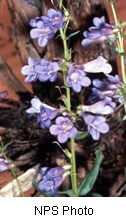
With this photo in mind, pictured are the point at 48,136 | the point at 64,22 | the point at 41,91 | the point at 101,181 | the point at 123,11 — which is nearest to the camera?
the point at 64,22

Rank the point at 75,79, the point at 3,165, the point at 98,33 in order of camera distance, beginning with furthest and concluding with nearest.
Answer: the point at 3,165 → the point at 98,33 → the point at 75,79

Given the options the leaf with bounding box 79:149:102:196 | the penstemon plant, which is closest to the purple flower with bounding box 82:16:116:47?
the penstemon plant

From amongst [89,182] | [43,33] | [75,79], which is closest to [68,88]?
[75,79]

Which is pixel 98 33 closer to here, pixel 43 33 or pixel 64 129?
pixel 43 33

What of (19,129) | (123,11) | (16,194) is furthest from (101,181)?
(123,11)

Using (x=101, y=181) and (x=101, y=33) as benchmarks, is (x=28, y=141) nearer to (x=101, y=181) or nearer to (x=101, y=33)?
(x=101, y=181)

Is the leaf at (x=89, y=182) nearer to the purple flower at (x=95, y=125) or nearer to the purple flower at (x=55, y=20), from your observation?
the purple flower at (x=95, y=125)
